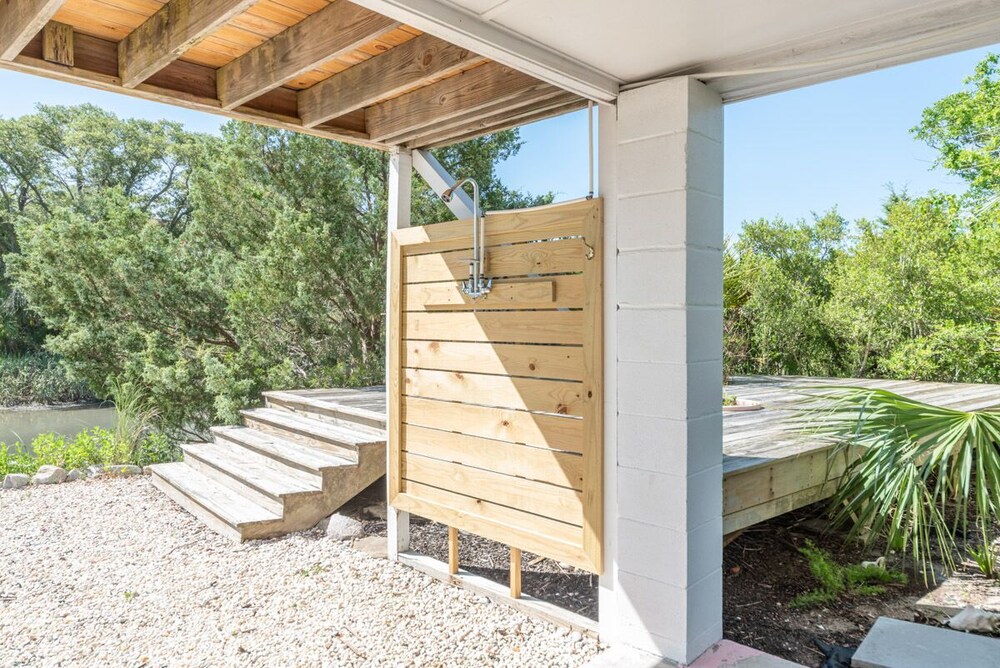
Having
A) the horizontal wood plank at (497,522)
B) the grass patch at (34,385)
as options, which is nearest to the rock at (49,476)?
the horizontal wood plank at (497,522)

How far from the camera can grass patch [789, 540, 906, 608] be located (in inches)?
105

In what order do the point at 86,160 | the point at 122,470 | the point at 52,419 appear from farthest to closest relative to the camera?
the point at 86,160 < the point at 52,419 < the point at 122,470

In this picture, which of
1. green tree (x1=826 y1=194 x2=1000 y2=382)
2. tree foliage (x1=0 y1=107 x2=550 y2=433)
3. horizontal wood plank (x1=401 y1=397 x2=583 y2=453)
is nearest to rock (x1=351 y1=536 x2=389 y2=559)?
horizontal wood plank (x1=401 y1=397 x2=583 y2=453)

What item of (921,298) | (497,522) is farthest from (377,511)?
(921,298)

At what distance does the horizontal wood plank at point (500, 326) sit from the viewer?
2303 mm

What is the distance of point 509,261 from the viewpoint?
8.16 ft

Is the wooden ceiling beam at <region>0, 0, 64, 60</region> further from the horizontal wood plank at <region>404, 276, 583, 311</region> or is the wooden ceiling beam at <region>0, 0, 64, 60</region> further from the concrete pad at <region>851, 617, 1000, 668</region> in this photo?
the concrete pad at <region>851, 617, 1000, 668</region>

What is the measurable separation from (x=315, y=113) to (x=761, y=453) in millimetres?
2525

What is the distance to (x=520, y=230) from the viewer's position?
2430mm

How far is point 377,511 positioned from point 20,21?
3040 mm

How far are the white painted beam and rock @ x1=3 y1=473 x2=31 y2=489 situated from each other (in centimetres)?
389

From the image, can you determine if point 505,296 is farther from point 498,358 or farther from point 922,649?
point 922,649

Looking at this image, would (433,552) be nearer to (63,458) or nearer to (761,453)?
(761,453)

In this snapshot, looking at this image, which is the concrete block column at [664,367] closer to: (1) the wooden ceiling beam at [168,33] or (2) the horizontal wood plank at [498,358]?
(2) the horizontal wood plank at [498,358]
